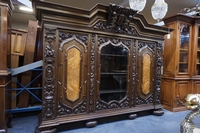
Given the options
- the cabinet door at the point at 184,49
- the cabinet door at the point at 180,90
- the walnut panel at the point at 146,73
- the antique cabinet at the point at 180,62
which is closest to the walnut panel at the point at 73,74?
the walnut panel at the point at 146,73

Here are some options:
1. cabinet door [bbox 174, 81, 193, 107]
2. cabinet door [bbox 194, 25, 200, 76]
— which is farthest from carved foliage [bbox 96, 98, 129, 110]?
cabinet door [bbox 194, 25, 200, 76]

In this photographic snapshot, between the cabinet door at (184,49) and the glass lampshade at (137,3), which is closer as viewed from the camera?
the glass lampshade at (137,3)

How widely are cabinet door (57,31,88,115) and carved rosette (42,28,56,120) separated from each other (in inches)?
4.2

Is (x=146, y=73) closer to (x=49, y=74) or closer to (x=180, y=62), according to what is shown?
(x=180, y=62)

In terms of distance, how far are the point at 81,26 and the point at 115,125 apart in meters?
1.87

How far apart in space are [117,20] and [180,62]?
81.7 inches

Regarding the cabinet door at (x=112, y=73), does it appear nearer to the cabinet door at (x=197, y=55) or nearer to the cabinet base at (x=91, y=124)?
the cabinet base at (x=91, y=124)

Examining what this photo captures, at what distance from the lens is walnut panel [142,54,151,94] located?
2.81m

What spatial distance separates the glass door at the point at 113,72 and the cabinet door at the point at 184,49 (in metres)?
1.65

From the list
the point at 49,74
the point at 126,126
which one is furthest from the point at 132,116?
the point at 49,74

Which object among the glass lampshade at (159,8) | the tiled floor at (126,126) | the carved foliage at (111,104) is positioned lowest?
the tiled floor at (126,126)

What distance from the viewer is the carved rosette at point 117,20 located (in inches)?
88.8

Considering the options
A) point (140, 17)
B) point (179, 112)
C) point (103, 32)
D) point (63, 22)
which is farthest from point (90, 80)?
point (179, 112)

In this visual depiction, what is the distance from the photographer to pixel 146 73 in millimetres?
2840
